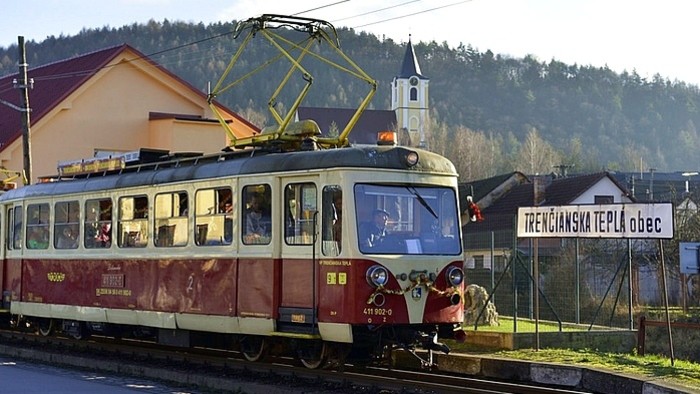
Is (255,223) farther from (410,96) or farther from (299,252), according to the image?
(410,96)

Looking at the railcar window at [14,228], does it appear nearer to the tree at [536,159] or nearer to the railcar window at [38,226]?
the railcar window at [38,226]

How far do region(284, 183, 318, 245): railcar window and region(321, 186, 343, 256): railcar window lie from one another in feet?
0.77

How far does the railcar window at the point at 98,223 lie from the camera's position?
17719 millimetres

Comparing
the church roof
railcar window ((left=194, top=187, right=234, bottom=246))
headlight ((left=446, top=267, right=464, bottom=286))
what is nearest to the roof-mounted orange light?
headlight ((left=446, top=267, right=464, bottom=286))

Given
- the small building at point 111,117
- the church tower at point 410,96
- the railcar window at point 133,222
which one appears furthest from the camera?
the church tower at point 410,96

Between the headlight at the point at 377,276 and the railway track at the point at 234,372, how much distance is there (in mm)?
1216

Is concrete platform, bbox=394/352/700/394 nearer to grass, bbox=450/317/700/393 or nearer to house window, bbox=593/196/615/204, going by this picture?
grass, bbox=450/317/700/393

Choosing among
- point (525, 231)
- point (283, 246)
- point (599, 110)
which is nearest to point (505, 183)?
point (525, 231)

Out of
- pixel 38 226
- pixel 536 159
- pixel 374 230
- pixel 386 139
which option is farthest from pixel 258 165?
pixel 536 159

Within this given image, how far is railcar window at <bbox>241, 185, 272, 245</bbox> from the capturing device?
1405 cm

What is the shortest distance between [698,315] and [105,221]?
47.7 ft

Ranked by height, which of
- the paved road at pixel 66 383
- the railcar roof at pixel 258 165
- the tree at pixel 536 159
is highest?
the tree at pixel 536 159

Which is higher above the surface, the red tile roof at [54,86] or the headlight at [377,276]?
the red tile roof at [54,86]

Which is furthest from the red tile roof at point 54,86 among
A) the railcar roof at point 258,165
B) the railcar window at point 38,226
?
the railcar roof at point 258,165
